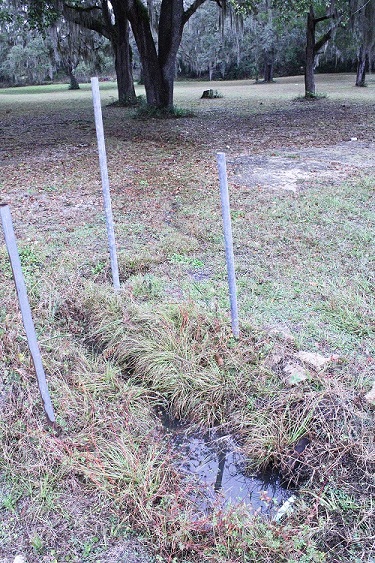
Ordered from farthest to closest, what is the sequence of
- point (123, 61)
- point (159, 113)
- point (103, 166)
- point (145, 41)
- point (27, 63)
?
point (27, 63) < point (123, 61) < point (159, 113) < point (145, 41) < point (103, 166)

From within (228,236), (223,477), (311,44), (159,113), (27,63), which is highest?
(27,63)

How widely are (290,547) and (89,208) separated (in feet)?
13.7

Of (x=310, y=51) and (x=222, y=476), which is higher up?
(x=310, y=51)

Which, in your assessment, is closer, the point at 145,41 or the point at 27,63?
the point at 145,41

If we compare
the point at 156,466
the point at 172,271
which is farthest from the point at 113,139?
the point at 156,466

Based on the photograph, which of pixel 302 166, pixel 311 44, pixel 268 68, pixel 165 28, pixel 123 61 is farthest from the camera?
pixel 268 68

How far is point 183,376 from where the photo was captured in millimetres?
2607

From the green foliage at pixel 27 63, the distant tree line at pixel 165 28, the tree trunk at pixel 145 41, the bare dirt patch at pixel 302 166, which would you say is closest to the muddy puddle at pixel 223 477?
the bare dirt patch at pixel 302 166

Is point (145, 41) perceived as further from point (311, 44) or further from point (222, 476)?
point (222, 476)

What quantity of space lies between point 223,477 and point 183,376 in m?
0.59

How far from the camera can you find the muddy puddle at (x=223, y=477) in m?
2.04

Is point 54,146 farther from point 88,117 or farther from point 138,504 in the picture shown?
point 138,504

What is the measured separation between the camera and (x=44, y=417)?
2334 mm

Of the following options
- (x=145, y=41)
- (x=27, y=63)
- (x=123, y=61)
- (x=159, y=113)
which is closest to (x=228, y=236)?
(x=159, y=113)
